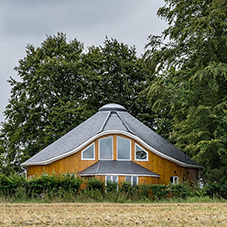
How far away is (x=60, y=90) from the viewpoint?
39594mm

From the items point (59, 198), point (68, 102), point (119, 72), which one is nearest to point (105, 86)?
point (119, 72)

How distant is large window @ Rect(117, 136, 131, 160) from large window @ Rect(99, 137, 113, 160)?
0.53m

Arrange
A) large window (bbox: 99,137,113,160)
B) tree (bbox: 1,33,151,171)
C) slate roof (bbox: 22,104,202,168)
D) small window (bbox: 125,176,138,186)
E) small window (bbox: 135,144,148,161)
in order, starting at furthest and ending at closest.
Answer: tree (bbox: 1,33,151,171), small window (bbox: 135,144,148,161), large window (bbox: 99,137,113,160), slate roof (bbox: 22,104,202,168), small window (bbox: 125,176,138,186)

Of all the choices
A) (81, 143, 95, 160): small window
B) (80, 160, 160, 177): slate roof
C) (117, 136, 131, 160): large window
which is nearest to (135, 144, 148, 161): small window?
(117, 136, 131, 160): large window

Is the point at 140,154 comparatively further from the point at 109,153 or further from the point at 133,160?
the point at 109,153

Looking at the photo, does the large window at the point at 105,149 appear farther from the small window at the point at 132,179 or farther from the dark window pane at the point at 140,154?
the small window at the point at 132,179

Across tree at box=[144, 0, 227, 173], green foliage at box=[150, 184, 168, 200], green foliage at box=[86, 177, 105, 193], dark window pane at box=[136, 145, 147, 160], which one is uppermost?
tree at box=[144, 0, 227, 173]

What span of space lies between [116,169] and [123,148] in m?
2.23

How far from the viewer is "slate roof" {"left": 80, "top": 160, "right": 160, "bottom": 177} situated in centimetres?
2618

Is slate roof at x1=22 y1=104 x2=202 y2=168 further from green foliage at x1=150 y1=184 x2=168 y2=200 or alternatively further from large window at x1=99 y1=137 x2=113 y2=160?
green foliage at x1=150 y1=184 x2=168 y2=200

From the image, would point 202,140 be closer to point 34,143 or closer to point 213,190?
point 213,190

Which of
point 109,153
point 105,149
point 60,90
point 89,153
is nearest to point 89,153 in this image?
point 89,153

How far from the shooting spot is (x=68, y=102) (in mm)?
37406

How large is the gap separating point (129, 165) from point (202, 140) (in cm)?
574
